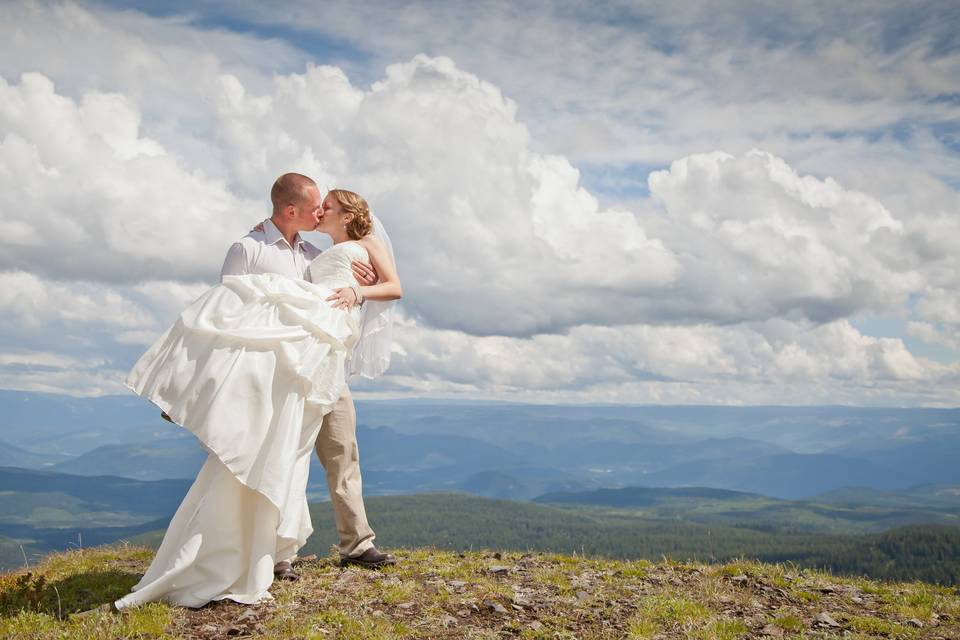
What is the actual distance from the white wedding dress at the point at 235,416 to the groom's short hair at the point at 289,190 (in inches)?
42.1

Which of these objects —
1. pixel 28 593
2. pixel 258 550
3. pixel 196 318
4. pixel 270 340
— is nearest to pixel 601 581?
pixel 258 550

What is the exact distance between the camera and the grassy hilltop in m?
7.79

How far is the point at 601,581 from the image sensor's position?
1053cm

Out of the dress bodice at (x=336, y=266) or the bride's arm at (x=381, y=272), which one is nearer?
the dress bodice at (x=336, y=266)

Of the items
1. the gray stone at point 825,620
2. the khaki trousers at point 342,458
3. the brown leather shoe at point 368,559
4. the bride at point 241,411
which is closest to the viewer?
the bride at point 241,411

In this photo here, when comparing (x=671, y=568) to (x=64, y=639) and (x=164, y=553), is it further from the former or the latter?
(x=64, y=639)

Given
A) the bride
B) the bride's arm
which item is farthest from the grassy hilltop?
the bride's arm

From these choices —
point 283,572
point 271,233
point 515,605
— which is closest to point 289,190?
point 271,233

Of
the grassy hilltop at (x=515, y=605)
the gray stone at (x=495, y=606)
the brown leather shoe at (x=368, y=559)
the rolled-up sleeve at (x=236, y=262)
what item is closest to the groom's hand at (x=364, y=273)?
the rolled-up sleeve at (x=236, y=262)

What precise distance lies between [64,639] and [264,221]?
508cm

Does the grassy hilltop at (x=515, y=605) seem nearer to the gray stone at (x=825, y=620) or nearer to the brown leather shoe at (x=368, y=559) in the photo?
the gray stone at (x=825, y=620)

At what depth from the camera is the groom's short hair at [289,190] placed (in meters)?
9.16

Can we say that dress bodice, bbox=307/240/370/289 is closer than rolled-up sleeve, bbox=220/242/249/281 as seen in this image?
No

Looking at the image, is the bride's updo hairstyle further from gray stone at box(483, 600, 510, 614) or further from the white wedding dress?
gray stone at box(483, 600, 510, 614)
